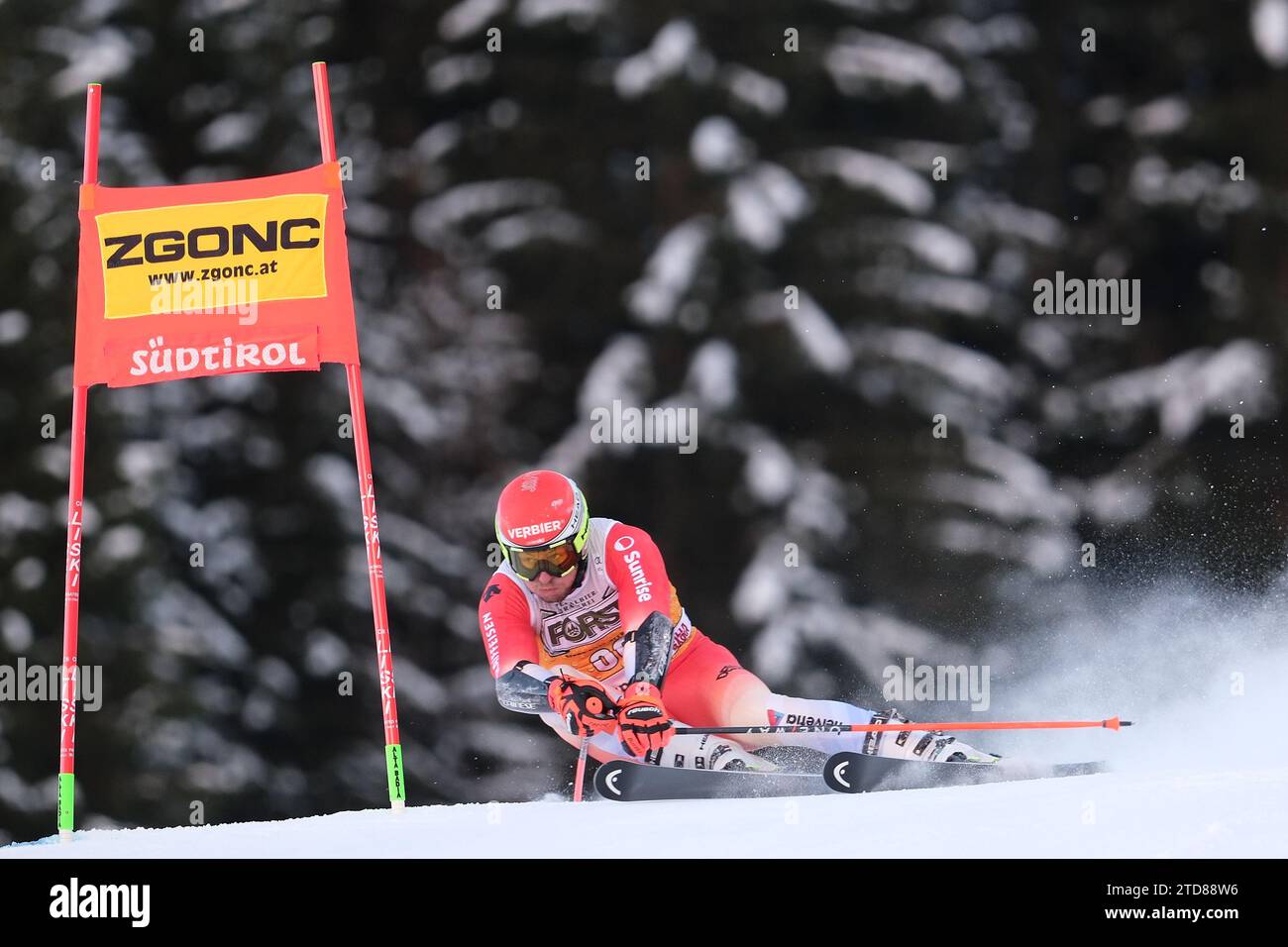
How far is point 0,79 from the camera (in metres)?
9.83

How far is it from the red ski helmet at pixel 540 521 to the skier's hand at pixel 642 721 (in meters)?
0.54

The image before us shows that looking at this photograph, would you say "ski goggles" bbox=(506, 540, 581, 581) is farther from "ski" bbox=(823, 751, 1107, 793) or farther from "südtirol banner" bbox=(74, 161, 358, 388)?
"ski" bbox=(823, 751, 1107, 793)

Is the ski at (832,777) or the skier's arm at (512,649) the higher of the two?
the skier's arm at (512,649)

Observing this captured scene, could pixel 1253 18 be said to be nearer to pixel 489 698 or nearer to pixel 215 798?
pixel 489 698

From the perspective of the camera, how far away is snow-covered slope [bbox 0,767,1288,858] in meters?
3.79

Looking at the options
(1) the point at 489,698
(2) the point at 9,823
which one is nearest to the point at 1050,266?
(1) the point at 489,698

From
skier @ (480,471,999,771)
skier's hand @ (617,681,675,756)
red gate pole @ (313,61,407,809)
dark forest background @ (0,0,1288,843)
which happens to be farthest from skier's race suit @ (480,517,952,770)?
dark forest background @ (0,0,1288,843)

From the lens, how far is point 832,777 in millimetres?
5531

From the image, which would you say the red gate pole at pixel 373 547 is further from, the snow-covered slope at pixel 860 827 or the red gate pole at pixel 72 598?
the red gate pole at pixel 72 598

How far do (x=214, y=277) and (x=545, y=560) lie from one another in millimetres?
1402

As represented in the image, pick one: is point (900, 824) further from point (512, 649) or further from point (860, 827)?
point (512, 649)

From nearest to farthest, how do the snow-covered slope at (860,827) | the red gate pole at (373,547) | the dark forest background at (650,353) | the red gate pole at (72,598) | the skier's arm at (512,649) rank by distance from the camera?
the snow-covered slope at (860,827) → the red gate pole at (72,598) → the red gate pole at (373,547) → the skier's arm at (512,649) → the dark forest background at (650,353)

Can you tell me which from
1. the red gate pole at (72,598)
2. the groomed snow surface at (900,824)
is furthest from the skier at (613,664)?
the red gate pole at (72,598)

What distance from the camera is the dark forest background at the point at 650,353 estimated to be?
8797 mm
